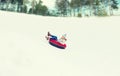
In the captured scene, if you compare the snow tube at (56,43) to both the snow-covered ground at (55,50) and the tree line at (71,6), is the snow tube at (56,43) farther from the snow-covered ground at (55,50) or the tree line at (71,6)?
the tree line at (71,6)

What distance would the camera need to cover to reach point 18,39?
84.3 feet

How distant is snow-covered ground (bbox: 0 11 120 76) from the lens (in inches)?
893

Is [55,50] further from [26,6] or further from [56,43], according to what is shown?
[26,6]

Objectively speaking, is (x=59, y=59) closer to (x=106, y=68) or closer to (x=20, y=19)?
(x=106, y=68)

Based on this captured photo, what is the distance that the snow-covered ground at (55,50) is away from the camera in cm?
2269

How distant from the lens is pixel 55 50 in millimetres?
26531

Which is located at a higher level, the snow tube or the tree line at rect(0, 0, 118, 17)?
the tree line at rect(0, 0, 118, 17)

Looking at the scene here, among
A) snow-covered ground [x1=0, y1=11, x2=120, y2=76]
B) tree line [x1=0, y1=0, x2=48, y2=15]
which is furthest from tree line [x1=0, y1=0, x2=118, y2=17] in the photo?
snow-covered ground [x1=0, y1=11, x2=120, y2=76]

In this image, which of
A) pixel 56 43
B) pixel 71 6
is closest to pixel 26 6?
pixel 71 6

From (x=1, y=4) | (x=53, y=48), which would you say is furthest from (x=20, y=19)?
(x=1, y=4)

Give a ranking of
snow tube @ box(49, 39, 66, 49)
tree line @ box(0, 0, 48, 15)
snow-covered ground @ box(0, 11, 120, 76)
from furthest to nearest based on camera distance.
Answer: tree line @ box(0, 0, 48, 15)
snow tube @ box(49, 39, 66, 49)
snow-covered ground @ box(0, 11, 120, 76)

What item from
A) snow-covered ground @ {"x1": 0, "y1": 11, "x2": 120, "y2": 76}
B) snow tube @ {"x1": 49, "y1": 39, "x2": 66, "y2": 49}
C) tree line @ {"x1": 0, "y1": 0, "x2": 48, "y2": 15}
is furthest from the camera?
tree line @ {"x1": 0, "y1": 0, "x2": 48, "y2": 15}

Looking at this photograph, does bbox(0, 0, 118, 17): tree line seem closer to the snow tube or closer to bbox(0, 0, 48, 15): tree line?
bbox(0, 0, 48, 15): tree line

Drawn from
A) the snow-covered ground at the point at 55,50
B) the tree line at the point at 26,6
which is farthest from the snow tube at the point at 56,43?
the tree line at the point at 26,6
